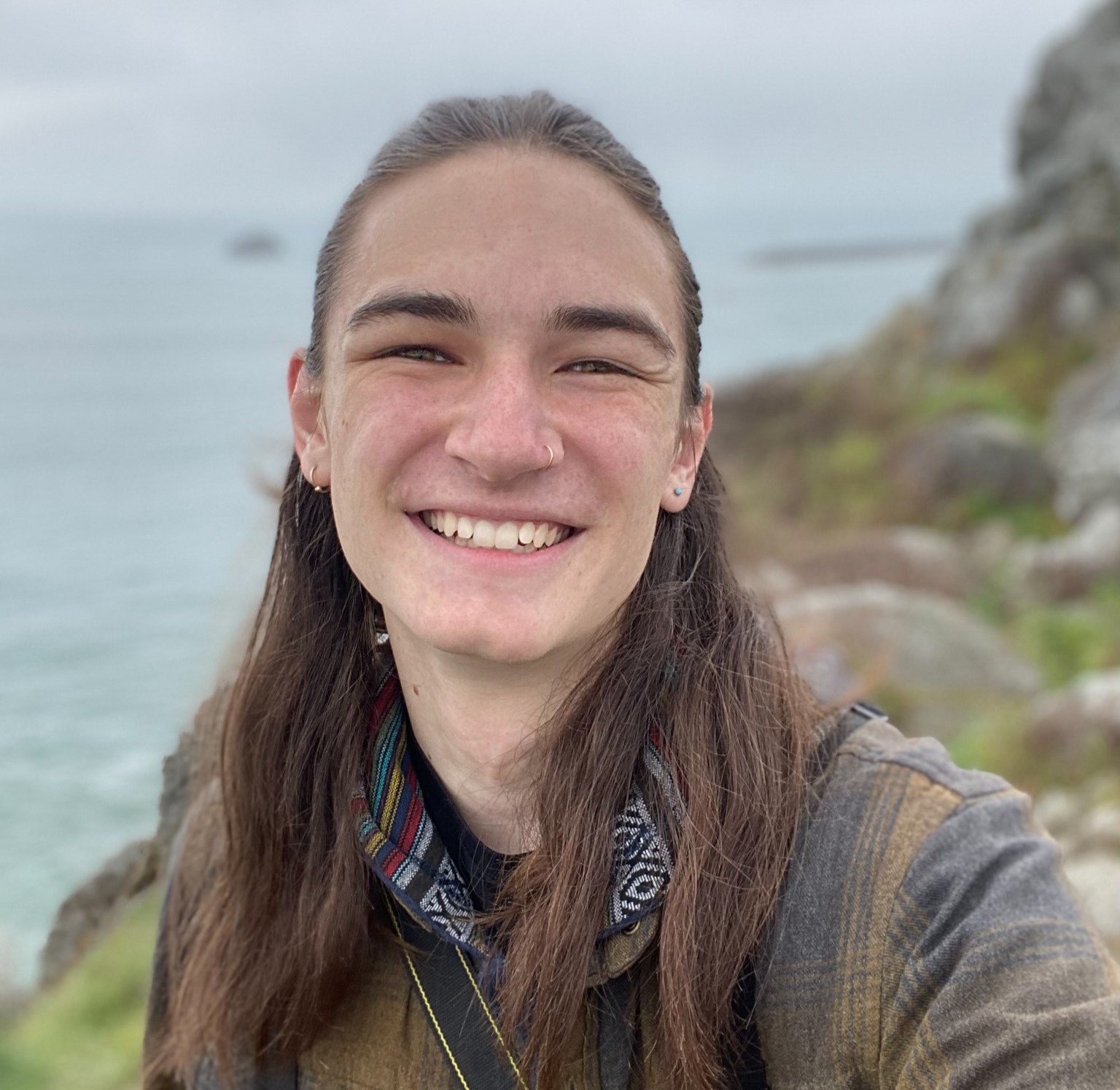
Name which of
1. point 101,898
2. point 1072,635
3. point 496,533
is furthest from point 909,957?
point 1072,635

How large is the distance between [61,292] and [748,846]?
40.5 m

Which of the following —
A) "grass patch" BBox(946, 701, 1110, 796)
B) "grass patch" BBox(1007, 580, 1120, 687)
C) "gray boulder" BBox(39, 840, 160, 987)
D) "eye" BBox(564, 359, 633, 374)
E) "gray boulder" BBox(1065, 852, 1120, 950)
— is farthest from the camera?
"grass patch" BBox(1007, 580, 1120, 687)

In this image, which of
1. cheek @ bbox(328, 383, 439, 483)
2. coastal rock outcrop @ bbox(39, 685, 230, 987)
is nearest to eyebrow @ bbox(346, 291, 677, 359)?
cheek @ bbox(328, 383, 439, 483)

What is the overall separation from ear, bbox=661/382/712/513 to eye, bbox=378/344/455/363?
43 cm

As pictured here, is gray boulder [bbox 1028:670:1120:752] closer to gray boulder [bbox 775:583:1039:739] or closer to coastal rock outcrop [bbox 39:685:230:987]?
gray boulder [bbox 775:583:1039:739]

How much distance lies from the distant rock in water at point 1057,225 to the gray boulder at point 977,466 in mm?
3176

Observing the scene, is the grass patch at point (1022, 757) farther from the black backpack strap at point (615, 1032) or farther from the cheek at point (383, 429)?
the cheek at point (383, 429)

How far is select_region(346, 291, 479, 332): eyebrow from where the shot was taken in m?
1.75

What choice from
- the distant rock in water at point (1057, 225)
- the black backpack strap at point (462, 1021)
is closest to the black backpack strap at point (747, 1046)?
the black backpack strap at point (462, 1021)

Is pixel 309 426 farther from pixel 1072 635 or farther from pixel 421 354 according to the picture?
pixel 1072 635

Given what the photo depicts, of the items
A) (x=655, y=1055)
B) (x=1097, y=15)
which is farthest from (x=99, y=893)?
(x=1097, y=15)

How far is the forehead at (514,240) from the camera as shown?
1751mm

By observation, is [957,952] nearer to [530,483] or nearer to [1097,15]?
[530,483]

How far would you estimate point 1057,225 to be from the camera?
1570cm
